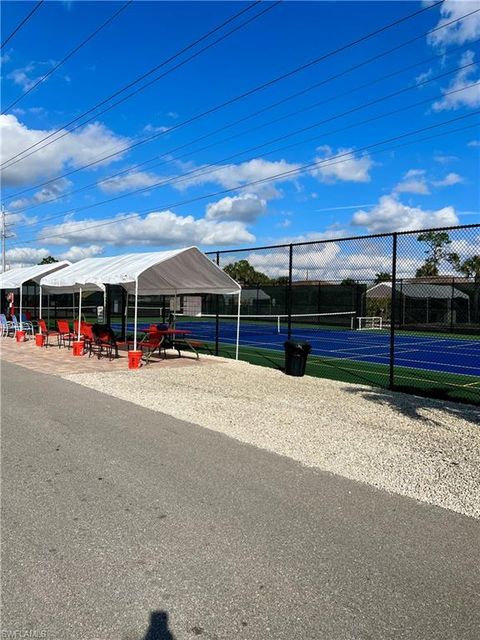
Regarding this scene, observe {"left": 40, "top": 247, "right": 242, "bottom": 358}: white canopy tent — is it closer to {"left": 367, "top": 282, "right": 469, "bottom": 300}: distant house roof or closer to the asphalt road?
the asphalt road

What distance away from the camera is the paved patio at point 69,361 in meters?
13.6

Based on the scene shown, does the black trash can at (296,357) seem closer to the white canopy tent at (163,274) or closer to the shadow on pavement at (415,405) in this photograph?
the shadow on pavement at (415,405)

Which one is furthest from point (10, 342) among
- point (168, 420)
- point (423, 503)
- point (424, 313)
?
point (424, 313)

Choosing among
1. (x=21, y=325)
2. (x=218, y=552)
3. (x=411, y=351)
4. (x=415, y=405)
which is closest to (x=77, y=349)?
(x=21, y=325)

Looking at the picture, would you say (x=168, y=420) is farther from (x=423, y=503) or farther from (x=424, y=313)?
(x=424, y=313)

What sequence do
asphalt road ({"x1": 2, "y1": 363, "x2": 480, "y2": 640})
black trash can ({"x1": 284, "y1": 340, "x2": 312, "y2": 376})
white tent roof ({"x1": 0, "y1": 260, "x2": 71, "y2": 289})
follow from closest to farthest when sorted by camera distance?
asphalt road ({"x1": 2, "y1": 363, "x2": 480, "y2": 640}) → black trash can ({"x1": 284, "y1": 340, "x2": 312, "y2": 376}) → white tent roof ({"x1": 0, "y1": 260, "x2": 71, "y2": 289})

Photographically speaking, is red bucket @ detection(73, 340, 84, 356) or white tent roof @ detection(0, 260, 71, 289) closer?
red bucket @ detection(73, 340, 84, 356)

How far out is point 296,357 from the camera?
41.3 feet

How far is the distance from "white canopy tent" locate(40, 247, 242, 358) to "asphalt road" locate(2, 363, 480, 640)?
940cm

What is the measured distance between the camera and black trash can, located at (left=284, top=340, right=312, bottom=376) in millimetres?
12541

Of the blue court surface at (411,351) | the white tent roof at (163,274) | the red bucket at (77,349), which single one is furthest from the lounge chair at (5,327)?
the blue court surface at (411,351)

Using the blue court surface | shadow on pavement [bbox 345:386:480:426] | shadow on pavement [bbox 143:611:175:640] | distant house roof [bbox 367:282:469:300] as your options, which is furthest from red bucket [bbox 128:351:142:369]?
distant house roof [bbox 367:282:469:300]

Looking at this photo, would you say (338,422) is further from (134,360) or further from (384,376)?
(134,360)

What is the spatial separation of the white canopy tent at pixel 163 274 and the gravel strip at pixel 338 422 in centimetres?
362
